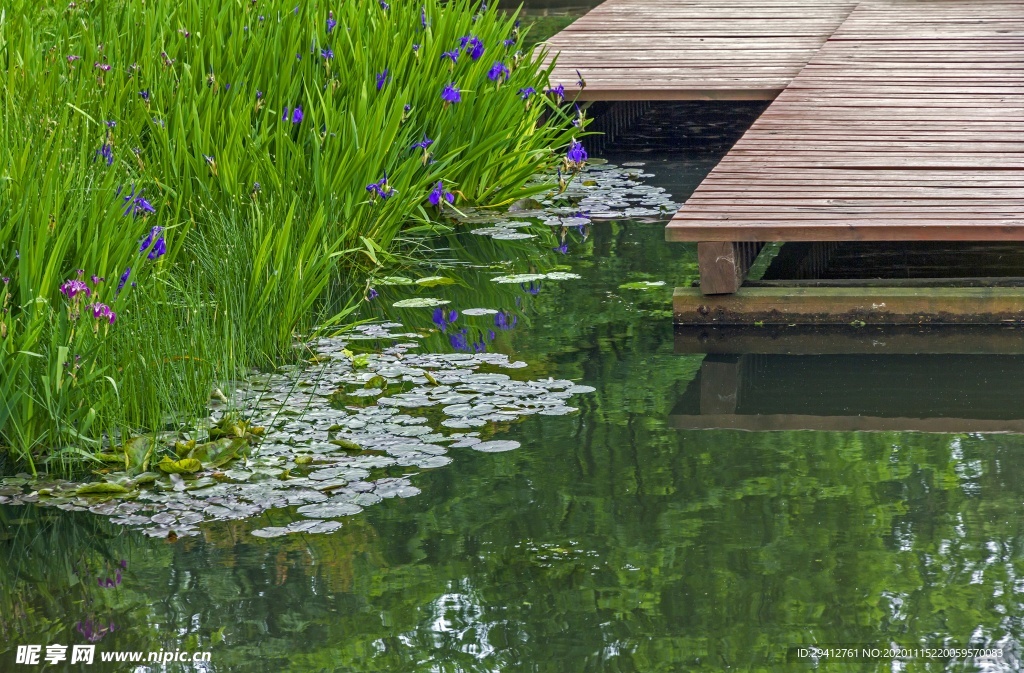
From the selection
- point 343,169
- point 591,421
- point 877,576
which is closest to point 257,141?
point 343,169

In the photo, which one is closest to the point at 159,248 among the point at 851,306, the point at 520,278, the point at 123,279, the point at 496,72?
the point at 123,279

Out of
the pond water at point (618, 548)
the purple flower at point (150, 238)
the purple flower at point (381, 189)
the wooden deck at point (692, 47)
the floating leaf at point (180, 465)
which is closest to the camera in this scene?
the pond water at point (618, 548)

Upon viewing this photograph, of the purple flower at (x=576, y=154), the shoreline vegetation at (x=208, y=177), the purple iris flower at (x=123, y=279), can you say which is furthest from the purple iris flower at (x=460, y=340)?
the purple flower at (x=576, y=154)

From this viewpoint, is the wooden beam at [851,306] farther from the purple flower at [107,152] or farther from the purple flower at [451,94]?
the purple flower at [107,152]

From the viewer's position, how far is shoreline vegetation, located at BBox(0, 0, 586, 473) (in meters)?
3.60

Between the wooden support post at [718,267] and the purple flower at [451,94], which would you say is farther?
the purple flower at [451,94]

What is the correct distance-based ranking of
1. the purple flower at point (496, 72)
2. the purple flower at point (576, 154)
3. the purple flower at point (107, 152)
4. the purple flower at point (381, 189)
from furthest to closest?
the purple flower at point (576, 154) < the purple flower at point (496, 72) < the purple flower at point (381, 189) < the purple flower at point (107, 152)

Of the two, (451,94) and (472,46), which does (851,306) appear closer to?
(451,94)

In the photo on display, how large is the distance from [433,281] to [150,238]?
1558mm

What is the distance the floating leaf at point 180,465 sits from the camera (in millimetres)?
3502

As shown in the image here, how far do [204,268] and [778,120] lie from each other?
297cm

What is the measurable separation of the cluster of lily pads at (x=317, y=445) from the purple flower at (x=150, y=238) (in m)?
0.48

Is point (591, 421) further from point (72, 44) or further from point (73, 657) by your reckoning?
point (72, 44)

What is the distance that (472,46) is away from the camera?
20.7 feet
